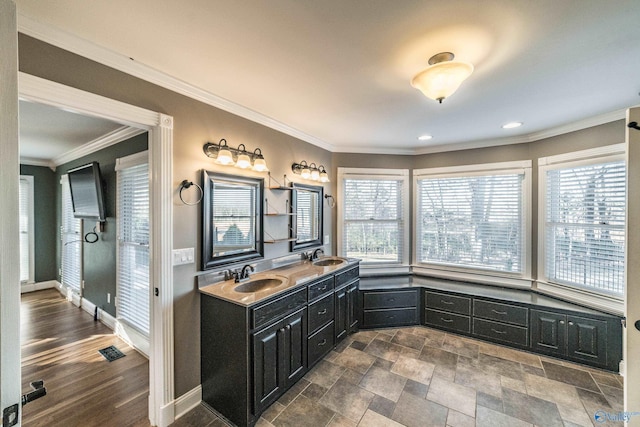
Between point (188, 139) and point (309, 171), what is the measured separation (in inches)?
57.8

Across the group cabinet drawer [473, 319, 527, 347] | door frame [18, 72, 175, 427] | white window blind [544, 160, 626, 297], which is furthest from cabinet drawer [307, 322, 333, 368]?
white window blind [544, 160, 626, 297]

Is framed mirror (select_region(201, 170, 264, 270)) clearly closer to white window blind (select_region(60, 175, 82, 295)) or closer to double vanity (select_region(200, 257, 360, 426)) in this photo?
double vanity (select_region(200, 257, 360, 426))

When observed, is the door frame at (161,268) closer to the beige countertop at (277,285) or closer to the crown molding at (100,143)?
the beige countertop at (277,285)

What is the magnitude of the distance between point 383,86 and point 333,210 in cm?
210

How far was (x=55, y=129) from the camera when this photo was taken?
2.98 metres

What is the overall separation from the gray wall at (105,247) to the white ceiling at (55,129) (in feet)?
0.72

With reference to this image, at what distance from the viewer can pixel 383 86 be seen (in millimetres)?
2014

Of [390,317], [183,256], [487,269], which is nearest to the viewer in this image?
[183,256]

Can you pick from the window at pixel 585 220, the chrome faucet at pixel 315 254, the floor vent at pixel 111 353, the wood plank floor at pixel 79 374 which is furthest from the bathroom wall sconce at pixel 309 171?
the floor vent at pixel 111 353

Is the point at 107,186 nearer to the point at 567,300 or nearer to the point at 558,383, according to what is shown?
the point at 558,383

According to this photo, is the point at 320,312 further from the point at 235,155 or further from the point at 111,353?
the point at 111,353

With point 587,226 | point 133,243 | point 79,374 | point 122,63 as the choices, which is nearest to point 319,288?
point 133,243

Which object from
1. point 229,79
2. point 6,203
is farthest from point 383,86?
point 6,203

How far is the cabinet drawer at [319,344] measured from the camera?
7.95ft
